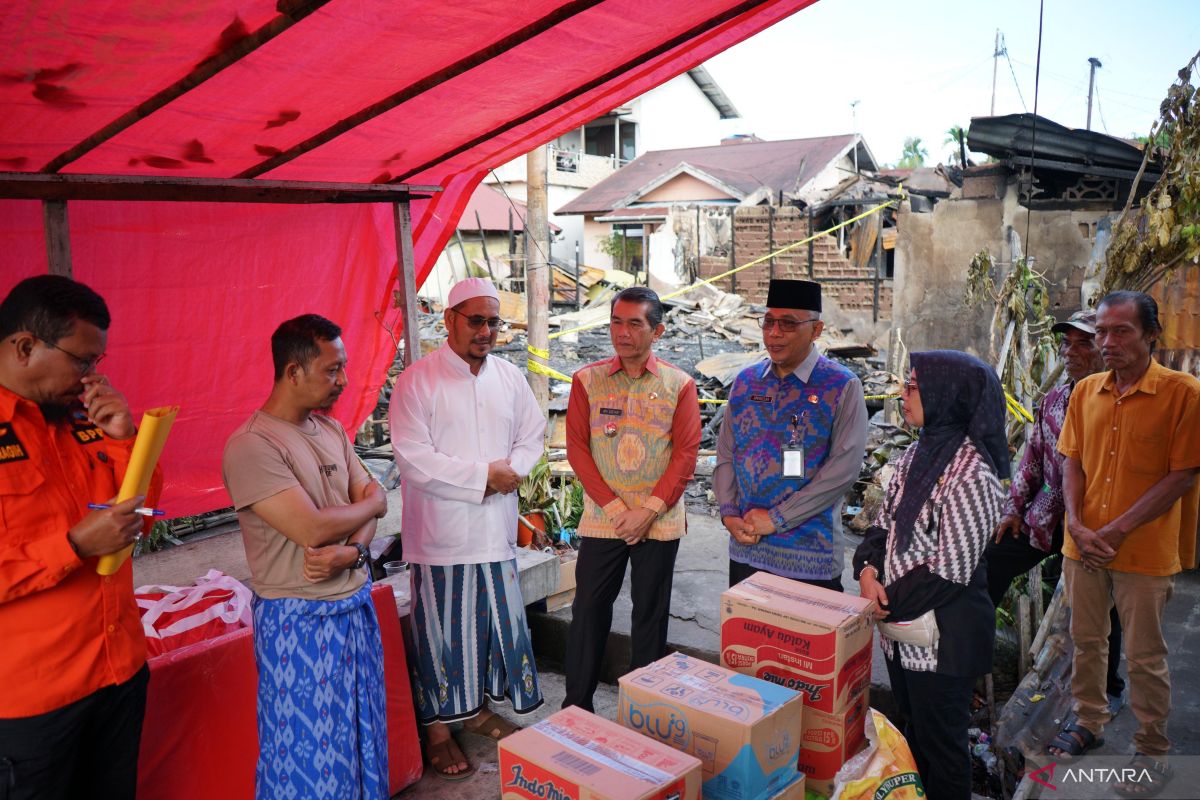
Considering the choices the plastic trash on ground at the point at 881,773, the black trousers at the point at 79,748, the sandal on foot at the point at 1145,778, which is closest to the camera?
the black trousers at the point at 79,748

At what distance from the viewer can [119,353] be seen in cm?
366

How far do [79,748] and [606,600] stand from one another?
2.07 metres

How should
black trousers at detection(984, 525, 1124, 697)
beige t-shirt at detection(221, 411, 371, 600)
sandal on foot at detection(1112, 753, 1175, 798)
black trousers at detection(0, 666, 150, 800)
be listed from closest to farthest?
1. black trousers at detection(0, 666, 150, 800)
2. beige t-shirt at detection(221, 411, 371, 600)
3. sandal on foot at detection(1112, 753, 1175, 798)
4. black trousers at detection(984, 525, 1124, 697)

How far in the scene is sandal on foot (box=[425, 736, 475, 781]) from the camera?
3583 mm

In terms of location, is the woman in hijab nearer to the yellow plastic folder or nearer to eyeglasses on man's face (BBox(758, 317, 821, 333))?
eyeglasses on man's face (BBox(758, 317, 821, 333))

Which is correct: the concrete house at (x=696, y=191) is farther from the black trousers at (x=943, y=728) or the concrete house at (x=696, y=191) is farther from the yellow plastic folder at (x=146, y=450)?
the yellow plastic folder at (x=146, y=450)

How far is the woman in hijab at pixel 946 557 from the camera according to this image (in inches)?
102

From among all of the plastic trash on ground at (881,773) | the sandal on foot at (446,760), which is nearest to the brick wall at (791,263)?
the sandal on foot at (446,760)

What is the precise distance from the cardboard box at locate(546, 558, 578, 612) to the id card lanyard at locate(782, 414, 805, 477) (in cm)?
184

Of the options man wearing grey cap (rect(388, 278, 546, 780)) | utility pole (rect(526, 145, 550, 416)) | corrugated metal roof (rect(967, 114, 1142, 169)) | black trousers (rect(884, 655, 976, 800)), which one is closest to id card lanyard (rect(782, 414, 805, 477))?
black trousers (rect(884, 655, 976, 800))

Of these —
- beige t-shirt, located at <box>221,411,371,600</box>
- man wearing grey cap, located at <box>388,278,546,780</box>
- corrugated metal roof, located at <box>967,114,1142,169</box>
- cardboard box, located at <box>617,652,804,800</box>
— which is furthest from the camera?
corrugated metal roof, located at <box>967,114,1142,169</box>

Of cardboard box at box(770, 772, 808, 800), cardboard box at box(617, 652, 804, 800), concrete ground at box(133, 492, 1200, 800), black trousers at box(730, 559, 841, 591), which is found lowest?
concrete ground at box(133, 492, 1200, 800)

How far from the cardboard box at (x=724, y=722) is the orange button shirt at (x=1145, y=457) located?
74.0 inches

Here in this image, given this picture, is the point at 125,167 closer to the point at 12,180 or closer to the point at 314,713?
the point at 12,180
